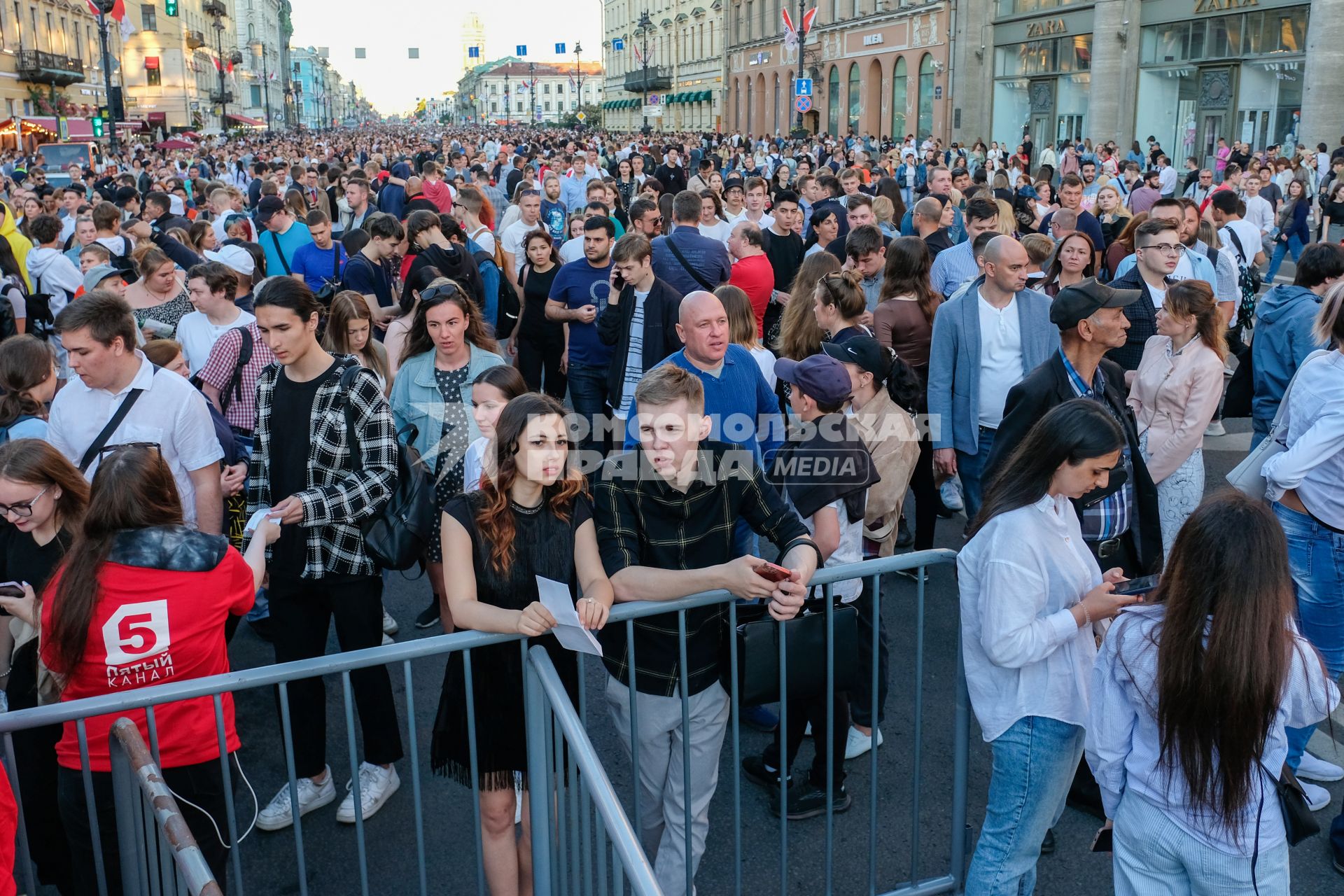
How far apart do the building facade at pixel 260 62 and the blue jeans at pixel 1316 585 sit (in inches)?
4363

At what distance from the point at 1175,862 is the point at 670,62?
89.9 m

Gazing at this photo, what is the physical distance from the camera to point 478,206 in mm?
11438

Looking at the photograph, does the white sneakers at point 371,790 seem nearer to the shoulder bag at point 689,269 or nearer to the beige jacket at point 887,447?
the beige jacket at point 887,447

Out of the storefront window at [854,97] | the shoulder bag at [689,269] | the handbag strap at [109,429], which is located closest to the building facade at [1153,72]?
the storefront window at [854,97]

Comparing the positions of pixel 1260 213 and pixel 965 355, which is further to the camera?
pixel 1260 213

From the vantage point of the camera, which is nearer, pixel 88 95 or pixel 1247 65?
pixel 1247 65

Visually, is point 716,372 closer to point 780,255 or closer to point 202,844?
point 202,844

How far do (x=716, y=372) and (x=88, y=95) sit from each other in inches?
2884

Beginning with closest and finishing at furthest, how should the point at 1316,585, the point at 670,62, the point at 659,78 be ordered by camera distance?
the point at 1316,585 < the point at 659,78 < the point at 670,62

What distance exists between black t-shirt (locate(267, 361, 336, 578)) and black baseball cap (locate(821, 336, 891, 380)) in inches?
83.0

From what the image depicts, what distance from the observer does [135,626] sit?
9.90 feet

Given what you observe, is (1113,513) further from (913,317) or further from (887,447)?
(913,317)

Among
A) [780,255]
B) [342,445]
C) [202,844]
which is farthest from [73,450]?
[780,255]

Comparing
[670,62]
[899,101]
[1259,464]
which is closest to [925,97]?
[899,101]
